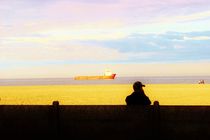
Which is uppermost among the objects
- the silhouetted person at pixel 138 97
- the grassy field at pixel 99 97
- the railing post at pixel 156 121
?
the grassy field at pixel 99 97

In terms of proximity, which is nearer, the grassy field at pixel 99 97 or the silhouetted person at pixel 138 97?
the silhouetted person at pixel 138 97

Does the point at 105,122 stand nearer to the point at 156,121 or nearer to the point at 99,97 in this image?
the point at 156,121

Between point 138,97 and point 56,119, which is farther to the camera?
point 138,97

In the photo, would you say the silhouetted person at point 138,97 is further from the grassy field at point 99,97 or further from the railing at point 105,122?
the grassy field at point 99,97

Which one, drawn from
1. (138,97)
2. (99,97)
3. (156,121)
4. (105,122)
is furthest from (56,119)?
(99,97)

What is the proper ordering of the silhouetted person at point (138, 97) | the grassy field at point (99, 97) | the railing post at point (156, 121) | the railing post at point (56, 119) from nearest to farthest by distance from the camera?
the railing post at point (156, 121) → the railing post at point (56, 119) → the silhouetted person at point (138, 97) → the grassy field at point (99, 97)

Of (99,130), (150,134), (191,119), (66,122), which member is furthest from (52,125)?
(191,119)

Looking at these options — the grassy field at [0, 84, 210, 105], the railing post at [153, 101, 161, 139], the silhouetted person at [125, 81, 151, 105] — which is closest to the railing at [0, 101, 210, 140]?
the railing post at [153, 101, 161, 139]

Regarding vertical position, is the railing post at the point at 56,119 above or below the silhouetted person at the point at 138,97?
below

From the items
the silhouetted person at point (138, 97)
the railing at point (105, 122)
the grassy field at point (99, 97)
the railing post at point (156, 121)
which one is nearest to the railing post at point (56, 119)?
the railing at point (105, 122)

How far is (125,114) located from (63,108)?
3.23 feet

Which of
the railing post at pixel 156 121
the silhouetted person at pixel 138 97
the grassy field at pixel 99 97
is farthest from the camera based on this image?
the grassy field at pixel 99 97

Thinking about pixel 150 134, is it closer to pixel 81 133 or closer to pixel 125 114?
pixel 125 114

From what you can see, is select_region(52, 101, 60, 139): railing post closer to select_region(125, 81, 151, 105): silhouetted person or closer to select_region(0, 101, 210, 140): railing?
select_region(0, 101, 210, 140): railing
